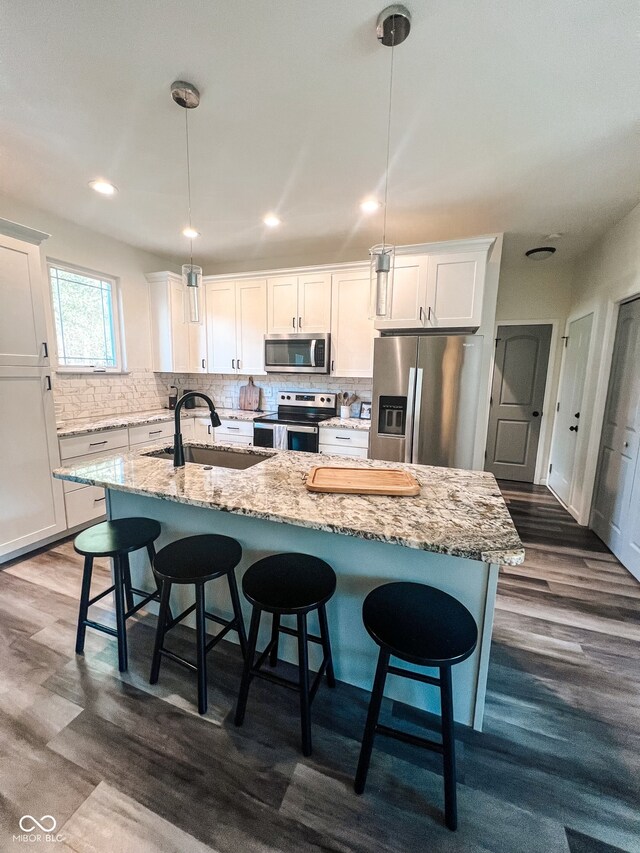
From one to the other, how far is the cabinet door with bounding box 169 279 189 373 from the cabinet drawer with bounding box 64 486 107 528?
1711mm

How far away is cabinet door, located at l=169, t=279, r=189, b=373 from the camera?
13.1ft

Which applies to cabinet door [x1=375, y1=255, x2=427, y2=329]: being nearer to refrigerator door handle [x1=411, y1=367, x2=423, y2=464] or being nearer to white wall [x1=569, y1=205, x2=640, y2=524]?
refrigerator door handle [x1=411, y1=367, x2=423, y2=464]

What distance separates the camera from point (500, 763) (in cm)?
129

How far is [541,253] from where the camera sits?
11.9 ft

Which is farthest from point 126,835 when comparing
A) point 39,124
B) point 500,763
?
point 39,124

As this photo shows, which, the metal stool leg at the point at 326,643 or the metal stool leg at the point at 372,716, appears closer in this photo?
the metal stool leg at the point at 372,716

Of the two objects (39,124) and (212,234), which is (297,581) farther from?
(212,234)

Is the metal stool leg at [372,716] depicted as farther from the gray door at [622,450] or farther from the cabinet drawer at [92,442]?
the cabinet drawer at [92,442]

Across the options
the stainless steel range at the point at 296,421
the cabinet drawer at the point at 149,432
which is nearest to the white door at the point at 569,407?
the stainless steel range at the point at 296,421

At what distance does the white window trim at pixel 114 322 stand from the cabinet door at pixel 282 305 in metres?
1.64

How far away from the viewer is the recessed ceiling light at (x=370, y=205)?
2.70 metres

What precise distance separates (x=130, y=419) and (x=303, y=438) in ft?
5.79

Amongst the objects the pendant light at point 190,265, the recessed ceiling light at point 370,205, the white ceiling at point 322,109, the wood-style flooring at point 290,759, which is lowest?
the wood-style flooring at point 290,759

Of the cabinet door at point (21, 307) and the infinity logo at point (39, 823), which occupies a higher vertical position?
the cabinet door at point (21, 307)
